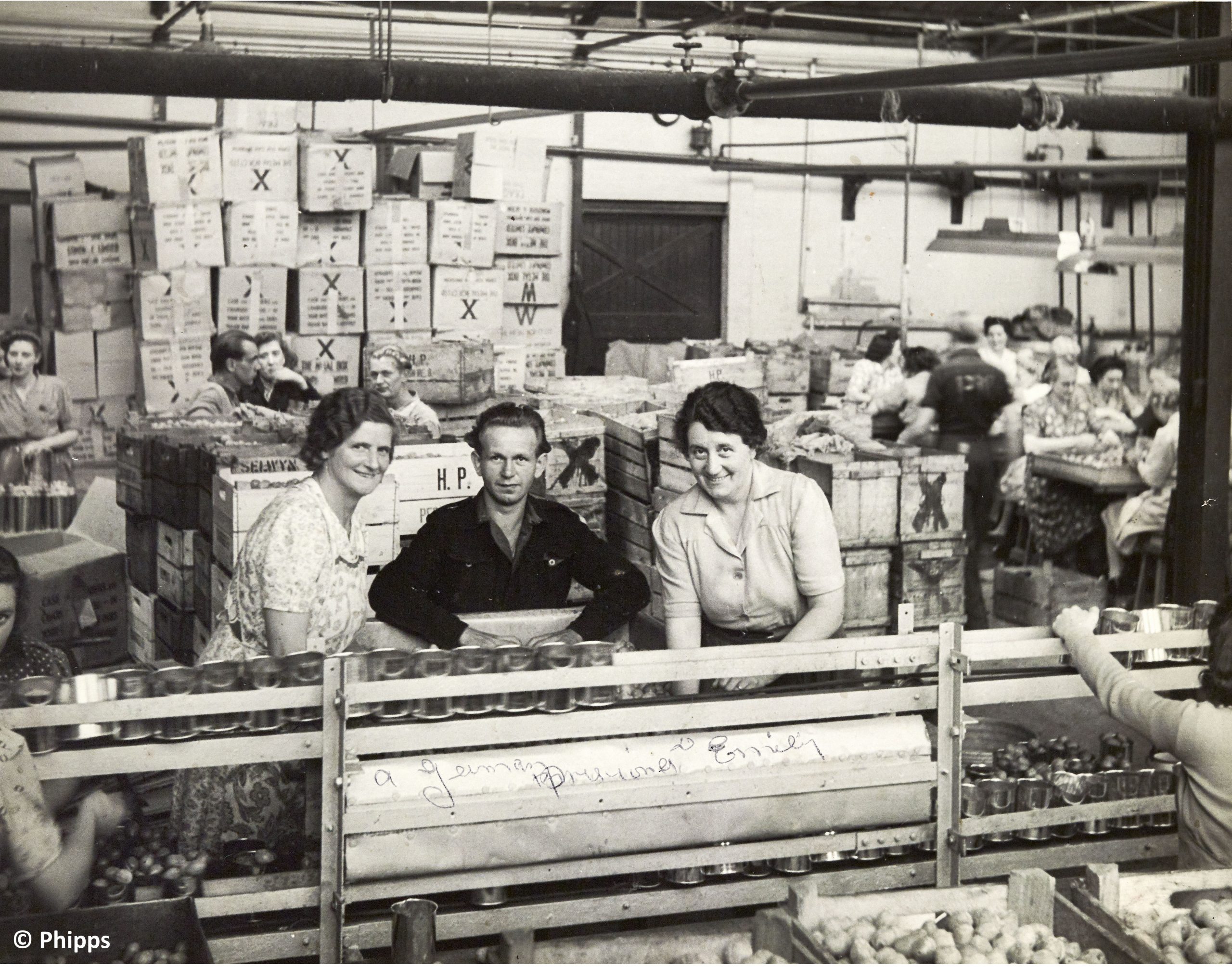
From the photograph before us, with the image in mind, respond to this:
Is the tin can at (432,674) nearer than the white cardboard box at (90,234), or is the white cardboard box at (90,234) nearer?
the tin can at (432,674)

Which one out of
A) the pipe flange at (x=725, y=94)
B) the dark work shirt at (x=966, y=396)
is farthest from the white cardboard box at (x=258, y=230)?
the pipe flange at (x=725, y=94)

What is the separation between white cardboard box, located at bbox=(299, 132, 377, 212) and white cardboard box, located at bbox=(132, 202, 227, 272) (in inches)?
23.6

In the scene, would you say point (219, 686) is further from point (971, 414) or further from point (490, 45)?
point (971, 414)

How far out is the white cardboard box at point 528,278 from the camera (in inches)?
384

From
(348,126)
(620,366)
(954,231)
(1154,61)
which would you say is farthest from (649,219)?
(1154,61)

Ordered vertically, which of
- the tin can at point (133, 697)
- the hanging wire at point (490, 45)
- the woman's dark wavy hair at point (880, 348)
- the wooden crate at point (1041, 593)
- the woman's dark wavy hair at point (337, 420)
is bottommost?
the wooden crate at point (1041, 593)

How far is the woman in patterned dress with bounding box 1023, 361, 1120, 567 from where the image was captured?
855cm

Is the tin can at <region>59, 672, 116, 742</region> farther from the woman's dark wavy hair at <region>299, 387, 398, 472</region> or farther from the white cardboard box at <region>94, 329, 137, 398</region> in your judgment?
the white cardboard box at <region>94, 329, 137, 398</region>

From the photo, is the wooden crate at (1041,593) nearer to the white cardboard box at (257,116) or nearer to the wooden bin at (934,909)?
the wooden bin at (934,909)

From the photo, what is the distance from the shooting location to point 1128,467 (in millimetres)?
8195

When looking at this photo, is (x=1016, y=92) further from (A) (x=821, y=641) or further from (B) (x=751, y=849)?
(B) (x=751, y=849)

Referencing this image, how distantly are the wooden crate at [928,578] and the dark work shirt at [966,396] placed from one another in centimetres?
230

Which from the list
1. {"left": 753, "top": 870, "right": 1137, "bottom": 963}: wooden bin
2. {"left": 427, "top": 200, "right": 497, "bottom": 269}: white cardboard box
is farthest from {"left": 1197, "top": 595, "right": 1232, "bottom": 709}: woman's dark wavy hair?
{"left": 427, "top": 200, "right": 497, "bottom": 269}: white cardboard box

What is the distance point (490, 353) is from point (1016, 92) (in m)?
3.45
